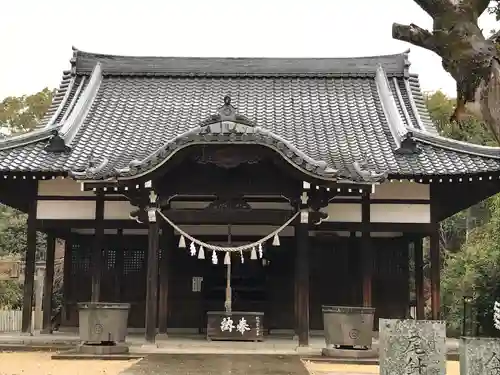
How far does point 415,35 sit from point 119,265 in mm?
11174

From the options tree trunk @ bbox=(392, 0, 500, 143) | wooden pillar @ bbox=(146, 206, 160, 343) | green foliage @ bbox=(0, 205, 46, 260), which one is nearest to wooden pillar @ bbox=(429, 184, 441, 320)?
wooden pillar @ bbox=(146, 206, 160, 343)

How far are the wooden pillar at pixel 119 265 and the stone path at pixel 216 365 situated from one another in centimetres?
440

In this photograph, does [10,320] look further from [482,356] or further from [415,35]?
[415,35]

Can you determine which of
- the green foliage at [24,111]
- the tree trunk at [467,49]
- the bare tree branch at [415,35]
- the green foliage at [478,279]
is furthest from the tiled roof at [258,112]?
the green foliage at [24,111]

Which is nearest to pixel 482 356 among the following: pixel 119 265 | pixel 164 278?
pixel 164 278

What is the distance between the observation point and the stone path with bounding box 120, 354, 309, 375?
9477mm

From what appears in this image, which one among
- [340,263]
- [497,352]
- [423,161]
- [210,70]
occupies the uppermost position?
Answer: [210,70]

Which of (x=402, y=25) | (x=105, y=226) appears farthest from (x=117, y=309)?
(x=402, y=25)

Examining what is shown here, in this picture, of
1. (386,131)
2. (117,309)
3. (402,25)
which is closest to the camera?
(402,25)

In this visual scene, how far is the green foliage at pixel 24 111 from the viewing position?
41.2 m

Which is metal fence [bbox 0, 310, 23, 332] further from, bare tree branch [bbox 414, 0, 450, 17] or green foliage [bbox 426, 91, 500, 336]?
bare tree branch [bbox 414, 0, 450, 17]

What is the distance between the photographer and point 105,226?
1418 cm

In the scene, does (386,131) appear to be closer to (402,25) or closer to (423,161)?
(423,161)

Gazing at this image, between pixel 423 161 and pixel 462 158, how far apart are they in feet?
2.73
